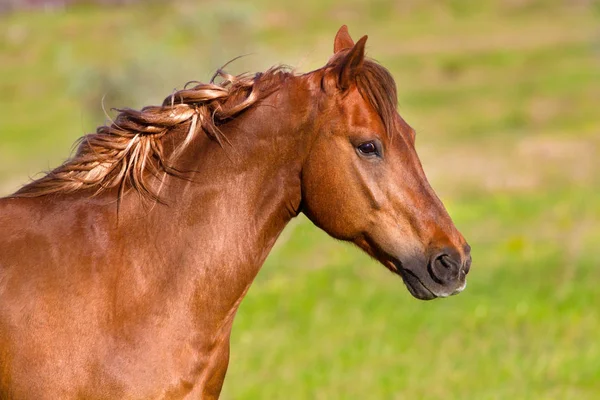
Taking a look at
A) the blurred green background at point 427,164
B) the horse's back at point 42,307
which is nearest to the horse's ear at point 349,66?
the blurred green background at point 427,164

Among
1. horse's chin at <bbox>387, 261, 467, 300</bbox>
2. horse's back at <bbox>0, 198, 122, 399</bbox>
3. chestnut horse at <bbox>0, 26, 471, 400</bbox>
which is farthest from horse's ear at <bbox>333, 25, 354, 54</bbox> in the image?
horse's back at <bbox>0, 198, 122, 399</bbox>

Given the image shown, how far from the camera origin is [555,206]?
60.7ft

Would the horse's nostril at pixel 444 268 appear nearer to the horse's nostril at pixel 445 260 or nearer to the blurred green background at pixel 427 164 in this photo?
the horse's nostril at pixel 445 260

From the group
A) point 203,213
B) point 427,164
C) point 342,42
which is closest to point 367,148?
point 203,213

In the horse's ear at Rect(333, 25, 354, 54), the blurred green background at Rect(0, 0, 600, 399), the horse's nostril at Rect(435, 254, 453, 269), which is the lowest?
the blurred green background at Rect(0, 0, 600, 399)

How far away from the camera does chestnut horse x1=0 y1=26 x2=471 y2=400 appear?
4074 millimetres

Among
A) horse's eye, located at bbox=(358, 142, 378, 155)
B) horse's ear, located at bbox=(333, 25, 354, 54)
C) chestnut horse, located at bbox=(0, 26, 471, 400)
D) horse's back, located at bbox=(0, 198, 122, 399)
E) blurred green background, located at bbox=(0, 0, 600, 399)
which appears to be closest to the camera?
horse's back, located at bbox=(0, 198, 122, 399)

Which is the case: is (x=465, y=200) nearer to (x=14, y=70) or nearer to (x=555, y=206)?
(x=555, y=206)

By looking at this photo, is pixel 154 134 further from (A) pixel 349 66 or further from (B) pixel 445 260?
(B) pixel 445 260

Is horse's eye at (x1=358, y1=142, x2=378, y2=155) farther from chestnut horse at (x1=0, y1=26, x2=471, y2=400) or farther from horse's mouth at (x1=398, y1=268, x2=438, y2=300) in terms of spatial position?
horse's mouth at (x1=398, y1=268, x2=438, y2=300)

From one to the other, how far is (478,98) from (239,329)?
2897 centimetres

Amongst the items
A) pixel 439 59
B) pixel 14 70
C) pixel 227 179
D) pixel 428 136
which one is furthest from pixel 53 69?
pixel 227 179

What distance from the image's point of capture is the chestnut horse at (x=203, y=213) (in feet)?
13.4

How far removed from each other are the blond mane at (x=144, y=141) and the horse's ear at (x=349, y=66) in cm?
31
